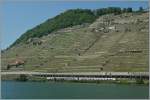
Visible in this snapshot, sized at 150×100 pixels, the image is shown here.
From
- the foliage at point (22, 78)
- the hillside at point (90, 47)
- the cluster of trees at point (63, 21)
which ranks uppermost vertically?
the cluster of trees at point (63, 21)

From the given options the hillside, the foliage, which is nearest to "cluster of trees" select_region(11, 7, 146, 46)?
the hillside

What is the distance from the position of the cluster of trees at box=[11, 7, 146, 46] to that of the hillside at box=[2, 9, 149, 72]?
484 mm

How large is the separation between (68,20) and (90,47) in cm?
1770

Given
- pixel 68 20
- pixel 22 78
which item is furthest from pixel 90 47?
pixel 68 20

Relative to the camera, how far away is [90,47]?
5338 centimetres

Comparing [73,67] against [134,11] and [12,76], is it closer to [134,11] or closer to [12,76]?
[12,76]

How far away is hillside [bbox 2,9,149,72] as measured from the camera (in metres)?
45.0

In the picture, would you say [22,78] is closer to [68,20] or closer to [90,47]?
[90,47]

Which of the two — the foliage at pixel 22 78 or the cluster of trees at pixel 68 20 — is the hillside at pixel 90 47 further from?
the foliage at pixel 22 78

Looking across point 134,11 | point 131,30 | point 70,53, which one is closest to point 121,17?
point 134,11

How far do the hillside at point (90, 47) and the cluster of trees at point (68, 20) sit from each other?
0.48m

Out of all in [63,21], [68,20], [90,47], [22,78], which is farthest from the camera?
[68,20]

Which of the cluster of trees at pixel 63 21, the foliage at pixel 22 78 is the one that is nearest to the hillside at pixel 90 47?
the cluster of trees at pixel 63 21

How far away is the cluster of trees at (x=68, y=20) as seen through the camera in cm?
6839
